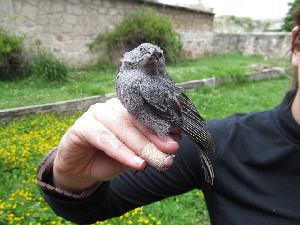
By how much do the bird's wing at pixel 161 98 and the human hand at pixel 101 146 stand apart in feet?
0.35

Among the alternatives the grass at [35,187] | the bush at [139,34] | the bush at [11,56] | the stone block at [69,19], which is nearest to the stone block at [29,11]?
the bush at [11,56]

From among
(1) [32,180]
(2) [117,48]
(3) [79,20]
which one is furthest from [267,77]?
(1) [32,180]

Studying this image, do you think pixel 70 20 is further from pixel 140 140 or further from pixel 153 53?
pixel 140 140

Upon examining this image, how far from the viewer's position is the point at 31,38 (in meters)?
8.37

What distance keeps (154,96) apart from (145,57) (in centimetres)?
18

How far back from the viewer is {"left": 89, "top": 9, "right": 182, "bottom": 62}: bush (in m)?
10.3

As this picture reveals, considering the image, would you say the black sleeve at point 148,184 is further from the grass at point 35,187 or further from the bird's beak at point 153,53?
the grass at point 35,187

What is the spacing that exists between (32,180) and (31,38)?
236 inches

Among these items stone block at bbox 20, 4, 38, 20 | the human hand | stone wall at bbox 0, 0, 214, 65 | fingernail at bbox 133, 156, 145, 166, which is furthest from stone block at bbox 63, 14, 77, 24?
fingernail at bbox 133, 156, 145, 166

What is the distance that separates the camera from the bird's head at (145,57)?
4.26 ft

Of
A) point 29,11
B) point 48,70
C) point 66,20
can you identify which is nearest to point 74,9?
Result: point 66,20

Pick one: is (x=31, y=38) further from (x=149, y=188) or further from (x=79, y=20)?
(x=149, y=188)

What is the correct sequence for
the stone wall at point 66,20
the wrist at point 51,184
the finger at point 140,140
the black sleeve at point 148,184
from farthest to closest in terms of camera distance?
the stone wall at point 66,20, the black sleeve at point 148,184, the wrist at point 51,184, the finger at point 140,140

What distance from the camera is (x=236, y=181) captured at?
6.01 feet
